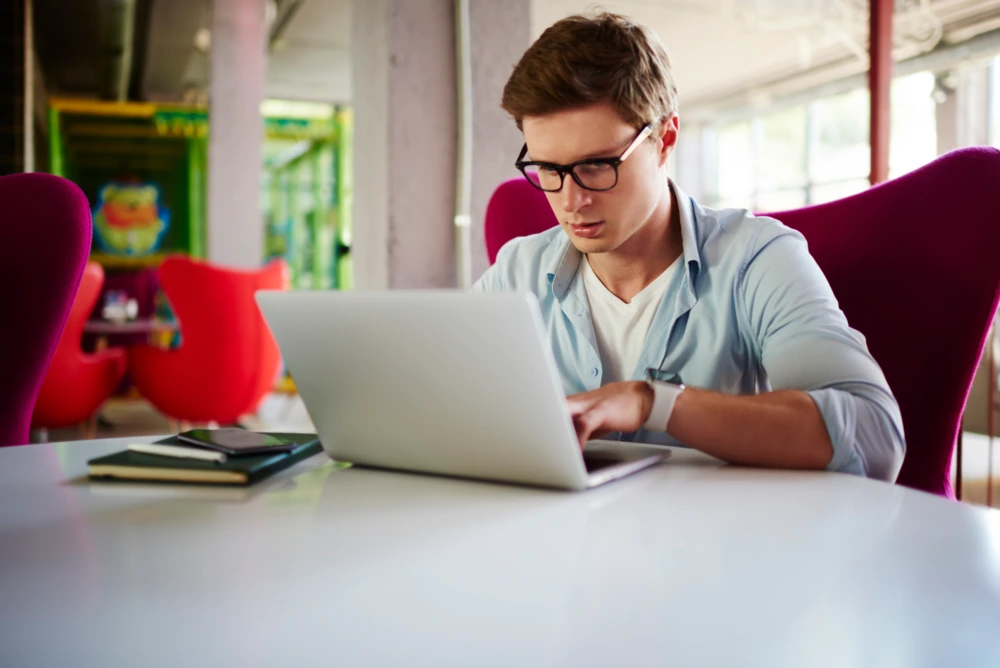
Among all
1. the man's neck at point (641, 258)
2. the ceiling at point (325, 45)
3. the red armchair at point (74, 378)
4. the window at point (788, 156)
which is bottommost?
the red armchair at point (74, 378)

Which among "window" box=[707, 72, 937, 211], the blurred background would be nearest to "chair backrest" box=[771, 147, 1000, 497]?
the blurred background

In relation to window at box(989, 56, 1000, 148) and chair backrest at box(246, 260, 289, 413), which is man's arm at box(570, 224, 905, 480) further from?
chair backrest at box(246, 260, 289, 413)

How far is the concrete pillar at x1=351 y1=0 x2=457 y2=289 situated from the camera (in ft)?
10.9

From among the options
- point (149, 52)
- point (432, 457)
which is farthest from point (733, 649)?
point (149, 52)

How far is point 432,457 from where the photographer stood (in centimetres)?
95

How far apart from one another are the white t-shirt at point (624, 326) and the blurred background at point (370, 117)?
502 millimetres

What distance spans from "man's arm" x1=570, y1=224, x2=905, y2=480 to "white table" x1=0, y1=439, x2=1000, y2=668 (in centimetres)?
8

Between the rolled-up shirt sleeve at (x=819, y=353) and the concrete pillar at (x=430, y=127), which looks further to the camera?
the concrete pillar at (x=430, y=127)

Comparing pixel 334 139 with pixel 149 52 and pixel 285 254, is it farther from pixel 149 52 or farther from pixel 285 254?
pixel 149 52

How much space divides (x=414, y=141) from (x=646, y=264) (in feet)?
6.59

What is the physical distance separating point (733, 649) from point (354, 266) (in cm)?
343

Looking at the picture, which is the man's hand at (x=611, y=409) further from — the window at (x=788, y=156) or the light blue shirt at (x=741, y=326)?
the window at (x=788, y=156)

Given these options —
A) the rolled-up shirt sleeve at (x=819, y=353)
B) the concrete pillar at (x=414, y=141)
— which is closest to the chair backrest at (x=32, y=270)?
the rolled-up shirt sleeve at (x=819, y=353)

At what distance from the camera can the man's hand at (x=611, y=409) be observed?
0.95m
